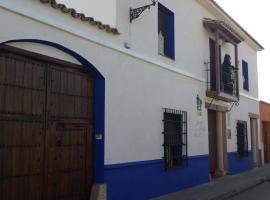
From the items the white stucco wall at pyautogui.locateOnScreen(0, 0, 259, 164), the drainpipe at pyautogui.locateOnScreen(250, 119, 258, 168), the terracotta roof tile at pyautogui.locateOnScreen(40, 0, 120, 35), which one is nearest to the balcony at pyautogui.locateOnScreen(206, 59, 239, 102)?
the white stucco wall at pyautogui.locateOnScreen(0, 0, 259, 164)

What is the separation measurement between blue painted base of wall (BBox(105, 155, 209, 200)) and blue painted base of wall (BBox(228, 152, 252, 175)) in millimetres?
3268

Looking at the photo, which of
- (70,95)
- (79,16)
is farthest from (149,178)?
(79,16)

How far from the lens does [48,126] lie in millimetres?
6527

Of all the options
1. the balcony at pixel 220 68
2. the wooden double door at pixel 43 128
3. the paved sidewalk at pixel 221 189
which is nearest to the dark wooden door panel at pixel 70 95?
the wooden double door at pixel 43 128

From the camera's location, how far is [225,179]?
42.2 ft

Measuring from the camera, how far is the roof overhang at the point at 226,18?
42.9 feet

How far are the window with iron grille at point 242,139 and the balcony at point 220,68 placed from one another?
7.00 feet

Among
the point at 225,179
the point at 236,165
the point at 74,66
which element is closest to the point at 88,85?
the point at 74,66

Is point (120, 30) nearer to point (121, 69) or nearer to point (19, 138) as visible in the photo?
point (121, 69)

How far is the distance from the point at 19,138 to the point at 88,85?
1961mm

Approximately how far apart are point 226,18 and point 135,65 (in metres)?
7.20

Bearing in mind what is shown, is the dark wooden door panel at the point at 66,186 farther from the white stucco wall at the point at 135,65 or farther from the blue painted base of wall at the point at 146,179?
the white stucco wall at the point at 135,65

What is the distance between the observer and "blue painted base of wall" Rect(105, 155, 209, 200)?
7.75m

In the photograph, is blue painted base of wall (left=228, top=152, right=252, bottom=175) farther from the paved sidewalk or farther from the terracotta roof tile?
the terracotta roof tile
